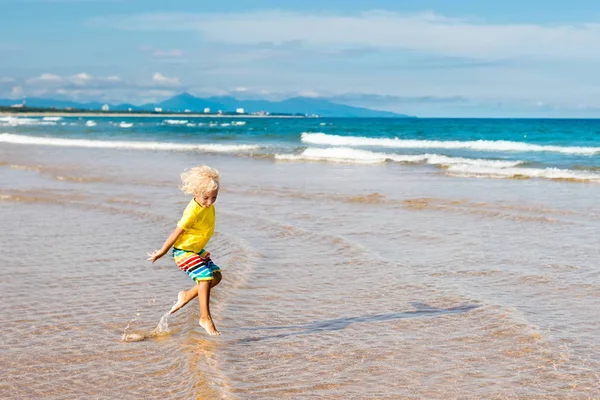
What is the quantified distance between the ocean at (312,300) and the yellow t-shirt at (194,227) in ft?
2.21

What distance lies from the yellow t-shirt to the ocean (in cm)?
67

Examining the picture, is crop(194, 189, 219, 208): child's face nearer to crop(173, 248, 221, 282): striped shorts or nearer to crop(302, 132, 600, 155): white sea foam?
crop(173, 248, 221, 282): striped shorts

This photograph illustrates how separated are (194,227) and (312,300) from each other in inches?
63.0

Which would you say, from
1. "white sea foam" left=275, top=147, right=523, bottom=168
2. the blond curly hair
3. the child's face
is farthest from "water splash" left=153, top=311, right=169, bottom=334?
"white sea foam" left=275, top=147, right=523, bottom=168

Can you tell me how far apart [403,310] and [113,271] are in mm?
3158

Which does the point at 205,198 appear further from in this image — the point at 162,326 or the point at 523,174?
the point at 523,174

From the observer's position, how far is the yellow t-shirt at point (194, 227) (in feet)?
17.6

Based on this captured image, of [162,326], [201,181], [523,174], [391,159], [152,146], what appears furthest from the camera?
[152,146]

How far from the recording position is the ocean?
4.59 meters

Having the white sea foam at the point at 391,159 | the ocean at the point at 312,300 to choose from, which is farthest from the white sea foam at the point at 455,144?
the ocean at the point at 312,300

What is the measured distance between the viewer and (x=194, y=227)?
5.43m

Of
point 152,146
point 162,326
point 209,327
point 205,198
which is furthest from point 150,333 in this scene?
point 152,146

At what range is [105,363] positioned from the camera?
486 centimetres

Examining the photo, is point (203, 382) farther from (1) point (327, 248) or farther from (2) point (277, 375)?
(1) point (327, 248)
